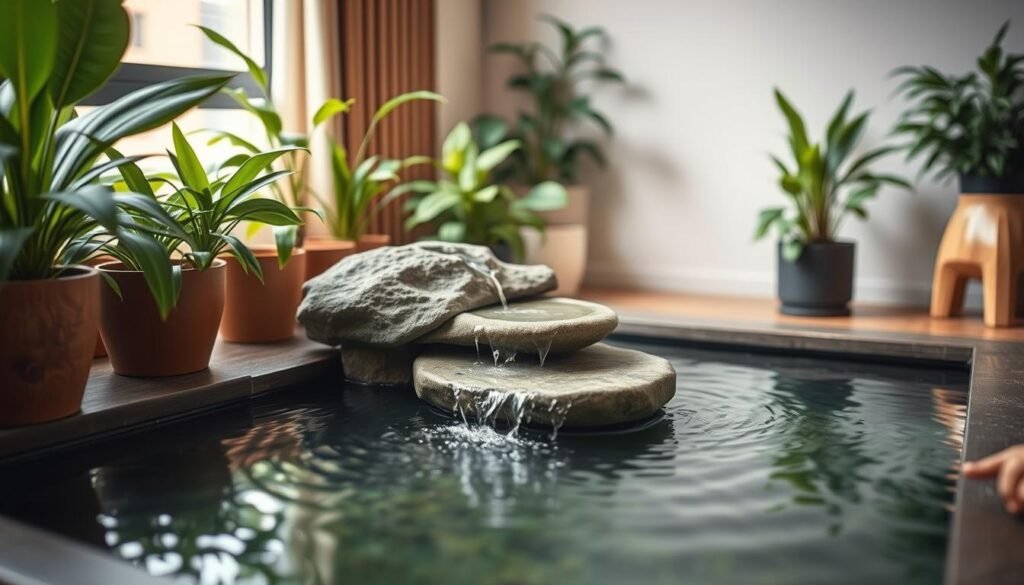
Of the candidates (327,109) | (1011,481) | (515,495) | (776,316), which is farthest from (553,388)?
(776,316)

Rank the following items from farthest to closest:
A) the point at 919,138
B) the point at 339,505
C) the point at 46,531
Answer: the point at 919,138 → the point at 339,505 → the point at 46,531

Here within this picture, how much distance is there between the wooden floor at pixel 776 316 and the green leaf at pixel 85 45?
2.16 m

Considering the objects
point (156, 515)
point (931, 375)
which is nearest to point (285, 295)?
point (156, 515)

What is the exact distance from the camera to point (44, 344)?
84.3 inches

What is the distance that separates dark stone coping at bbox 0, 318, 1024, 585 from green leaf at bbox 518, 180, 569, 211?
786 mm

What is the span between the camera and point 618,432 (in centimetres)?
248

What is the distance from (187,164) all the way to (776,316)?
228cm

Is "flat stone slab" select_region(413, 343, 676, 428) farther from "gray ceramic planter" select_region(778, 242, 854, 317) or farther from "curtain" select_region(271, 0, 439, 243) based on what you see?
"curtain" select_region(271, 0, 439, 243)

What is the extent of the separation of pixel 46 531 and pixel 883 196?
360 centimetres

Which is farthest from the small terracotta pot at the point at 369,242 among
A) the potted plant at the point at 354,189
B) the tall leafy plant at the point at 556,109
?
the tall leafy plant at the point at 556,109

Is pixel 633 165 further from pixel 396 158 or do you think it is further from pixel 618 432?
pixel 618 432

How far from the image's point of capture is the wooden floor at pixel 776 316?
356 cm

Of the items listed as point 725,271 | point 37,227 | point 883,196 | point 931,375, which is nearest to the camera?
point 37,227

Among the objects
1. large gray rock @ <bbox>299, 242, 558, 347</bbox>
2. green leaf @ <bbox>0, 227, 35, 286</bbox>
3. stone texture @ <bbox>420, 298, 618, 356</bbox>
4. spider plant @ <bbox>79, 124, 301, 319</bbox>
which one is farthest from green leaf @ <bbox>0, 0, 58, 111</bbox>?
stone texture @ <bbox>420, 298, 618, 356</bbox>
